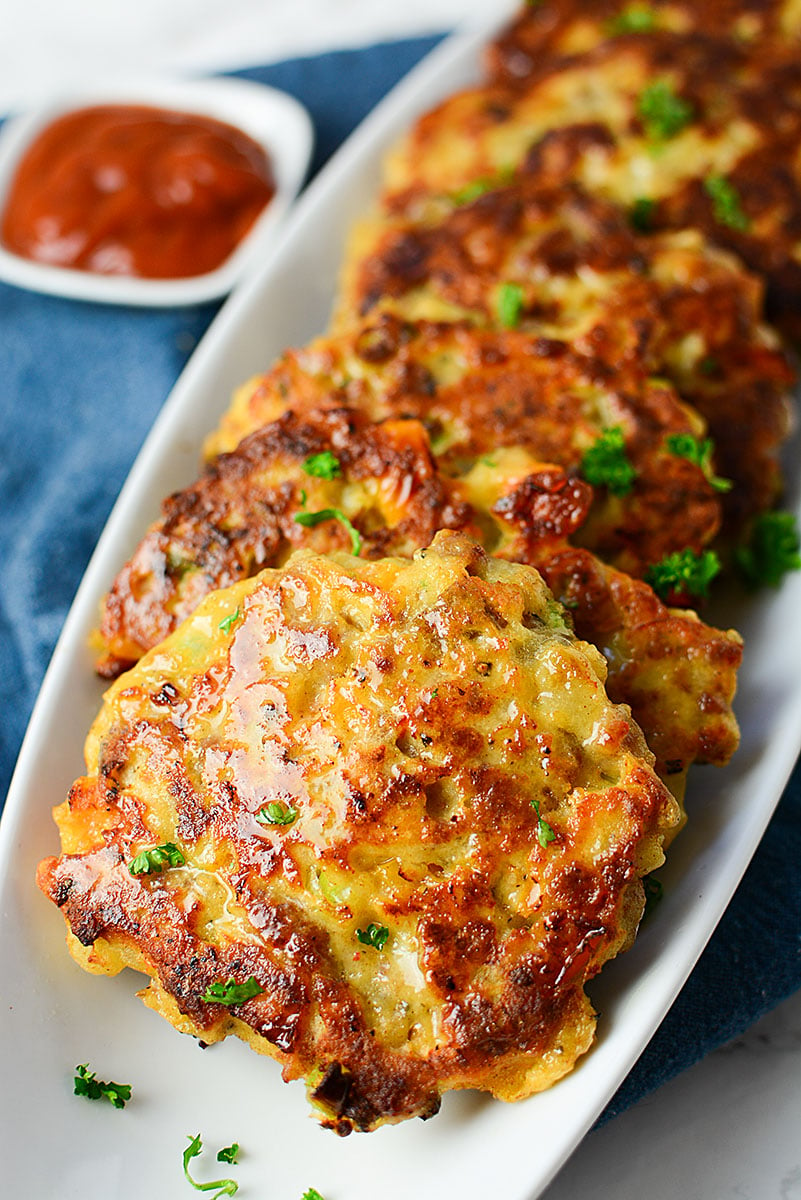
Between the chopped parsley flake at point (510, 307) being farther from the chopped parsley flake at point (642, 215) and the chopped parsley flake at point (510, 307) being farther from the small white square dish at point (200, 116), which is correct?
A: the small white square dish at point (200, 116)

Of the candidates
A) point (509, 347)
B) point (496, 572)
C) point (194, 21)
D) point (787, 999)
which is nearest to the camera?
A: point (496, 572)

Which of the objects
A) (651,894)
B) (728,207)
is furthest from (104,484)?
(651,894)

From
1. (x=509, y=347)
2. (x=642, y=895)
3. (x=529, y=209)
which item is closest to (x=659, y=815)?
(x=642, y=895)

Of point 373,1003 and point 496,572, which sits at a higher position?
point 496,572

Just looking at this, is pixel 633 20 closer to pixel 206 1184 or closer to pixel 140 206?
pixel 140 206

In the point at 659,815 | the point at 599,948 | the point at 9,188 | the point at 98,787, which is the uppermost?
the point at 659,815

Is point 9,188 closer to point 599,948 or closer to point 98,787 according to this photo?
point 98,787

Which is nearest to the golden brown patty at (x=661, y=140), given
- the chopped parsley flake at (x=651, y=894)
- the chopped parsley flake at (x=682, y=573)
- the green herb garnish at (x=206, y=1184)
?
the chopped parsley flake at (x=682, y=573)
